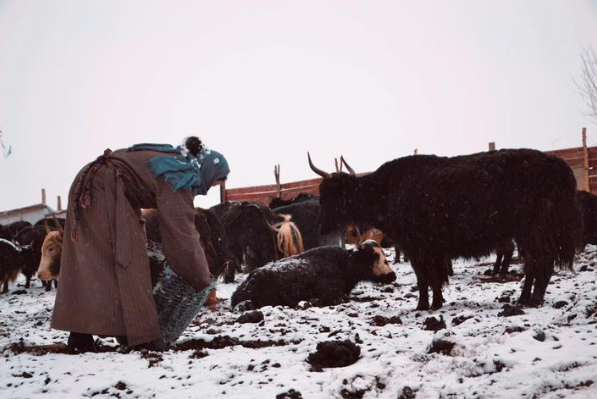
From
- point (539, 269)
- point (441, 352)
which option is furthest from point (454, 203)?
point (441, 352)

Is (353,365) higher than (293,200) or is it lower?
lower

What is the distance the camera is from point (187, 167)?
3.66 metres

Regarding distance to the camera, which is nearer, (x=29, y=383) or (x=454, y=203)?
(x=29, y=383)

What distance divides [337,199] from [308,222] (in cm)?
498

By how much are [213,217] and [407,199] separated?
145 inches

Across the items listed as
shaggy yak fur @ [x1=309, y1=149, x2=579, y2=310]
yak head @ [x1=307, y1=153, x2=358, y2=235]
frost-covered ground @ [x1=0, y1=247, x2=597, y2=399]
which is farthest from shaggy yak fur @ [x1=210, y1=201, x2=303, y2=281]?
frost-covered ground @ [x1=0, y1=247, x2=597, y2=399]

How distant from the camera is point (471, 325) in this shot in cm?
392

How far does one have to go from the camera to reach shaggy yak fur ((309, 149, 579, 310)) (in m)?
4.98

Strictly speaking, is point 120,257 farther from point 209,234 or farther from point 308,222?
A: point 308,222

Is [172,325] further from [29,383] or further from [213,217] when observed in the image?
[213,217]

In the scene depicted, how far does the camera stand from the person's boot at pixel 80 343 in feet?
11.9

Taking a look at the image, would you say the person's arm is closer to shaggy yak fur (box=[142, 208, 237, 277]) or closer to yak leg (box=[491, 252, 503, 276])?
shaggy yak fur (box=[142, 208, 237, 277])

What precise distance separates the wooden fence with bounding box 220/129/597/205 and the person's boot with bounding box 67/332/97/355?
12378mm

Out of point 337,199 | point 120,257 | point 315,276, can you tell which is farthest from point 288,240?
point 120,257
